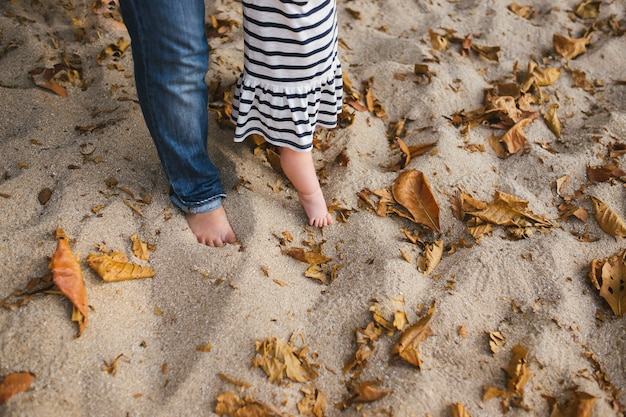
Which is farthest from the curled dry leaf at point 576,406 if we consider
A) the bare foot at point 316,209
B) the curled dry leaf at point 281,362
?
the bare foot at point 316,209

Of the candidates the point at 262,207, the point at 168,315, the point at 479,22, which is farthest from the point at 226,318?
the point at 479,22

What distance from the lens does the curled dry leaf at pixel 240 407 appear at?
1.31 metres

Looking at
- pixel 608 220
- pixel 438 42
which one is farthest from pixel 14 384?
pixel 438 42

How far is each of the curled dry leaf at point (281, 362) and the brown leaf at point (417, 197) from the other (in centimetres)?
64

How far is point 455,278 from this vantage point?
163 cm

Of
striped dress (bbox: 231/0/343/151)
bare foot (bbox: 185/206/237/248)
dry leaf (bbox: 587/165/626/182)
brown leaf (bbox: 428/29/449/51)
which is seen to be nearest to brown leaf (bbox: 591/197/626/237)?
dry leaf (bbox: 587/165/626/182)

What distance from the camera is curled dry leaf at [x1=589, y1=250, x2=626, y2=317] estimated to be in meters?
1.56

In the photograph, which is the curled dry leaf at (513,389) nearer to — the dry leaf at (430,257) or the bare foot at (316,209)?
the dry leaf at (430,257)

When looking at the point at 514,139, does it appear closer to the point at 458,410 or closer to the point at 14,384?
the point at 458,410

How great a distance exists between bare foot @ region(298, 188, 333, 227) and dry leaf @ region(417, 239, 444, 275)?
1.08 ft

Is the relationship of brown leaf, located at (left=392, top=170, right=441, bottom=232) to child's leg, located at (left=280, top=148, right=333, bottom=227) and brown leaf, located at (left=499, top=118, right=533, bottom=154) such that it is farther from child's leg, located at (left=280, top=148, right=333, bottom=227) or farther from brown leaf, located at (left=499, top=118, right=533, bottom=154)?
brown leaf, located at (left=499, top=118, right=533, bottom=154)

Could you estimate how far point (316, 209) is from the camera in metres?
1.79

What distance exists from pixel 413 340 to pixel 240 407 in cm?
49

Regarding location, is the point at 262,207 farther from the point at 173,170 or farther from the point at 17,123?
the point at 17,123
